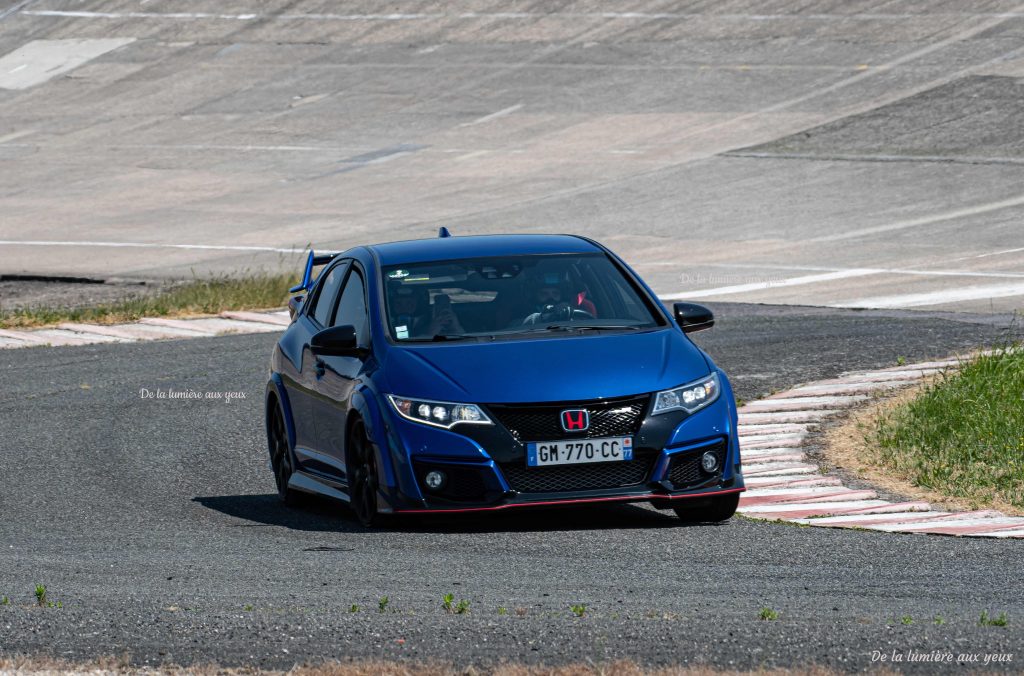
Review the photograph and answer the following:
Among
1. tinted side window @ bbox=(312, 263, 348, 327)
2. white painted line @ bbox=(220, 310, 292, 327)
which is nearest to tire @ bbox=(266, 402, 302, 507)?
tinted side window @ bbox=(312, 263, 348, 327)

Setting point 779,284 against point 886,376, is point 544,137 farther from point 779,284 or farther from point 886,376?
point 886,376

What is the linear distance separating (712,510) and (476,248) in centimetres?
212

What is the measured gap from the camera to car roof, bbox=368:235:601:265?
10391 millimetres

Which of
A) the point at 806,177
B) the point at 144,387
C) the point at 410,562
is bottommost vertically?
the point at 806,177

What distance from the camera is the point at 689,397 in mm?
9227

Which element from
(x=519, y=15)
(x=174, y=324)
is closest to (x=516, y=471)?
(x=174, y=324)

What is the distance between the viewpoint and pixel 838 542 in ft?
28.4

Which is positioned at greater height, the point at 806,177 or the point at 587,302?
the point at 587,302

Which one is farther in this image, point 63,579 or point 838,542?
point 838,542

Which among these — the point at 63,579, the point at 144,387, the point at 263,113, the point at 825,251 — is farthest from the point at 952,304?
the point at 263,113

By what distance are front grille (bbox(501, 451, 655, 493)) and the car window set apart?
1.32m

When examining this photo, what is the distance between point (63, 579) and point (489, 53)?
40098 mm

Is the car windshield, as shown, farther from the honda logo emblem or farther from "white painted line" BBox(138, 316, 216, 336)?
"white painted line" BBox(138, 316, 216, 336)

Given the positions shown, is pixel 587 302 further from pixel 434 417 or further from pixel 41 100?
pixel 41 100
